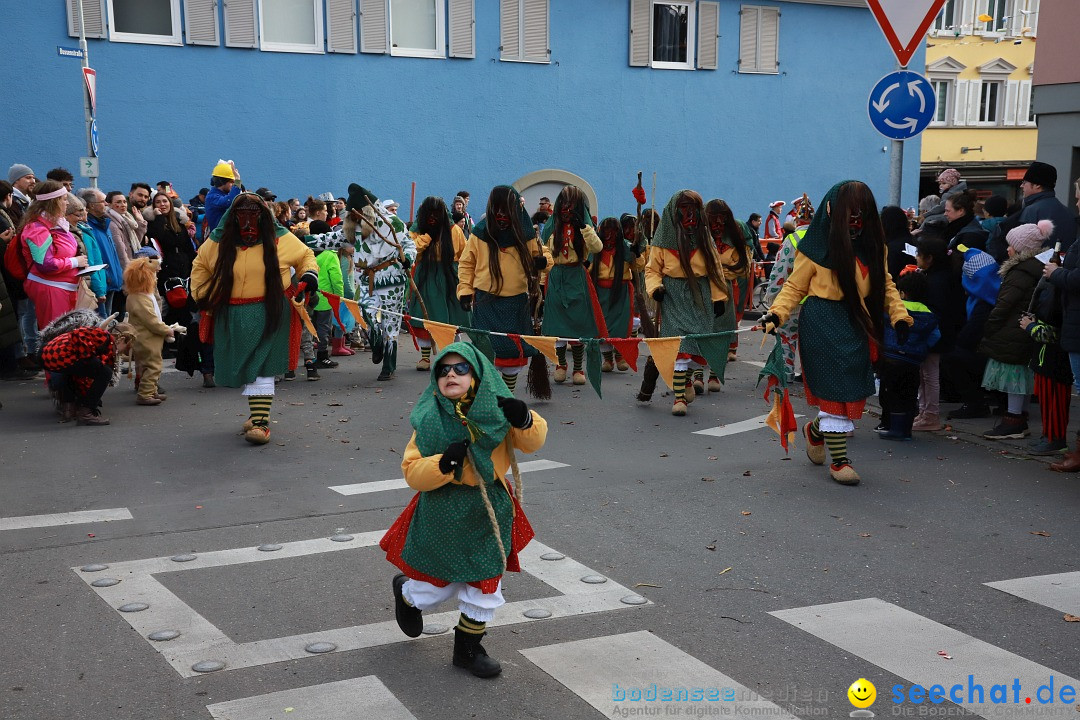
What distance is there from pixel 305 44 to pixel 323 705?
59.4ft

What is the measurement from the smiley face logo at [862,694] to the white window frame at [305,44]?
1814cm

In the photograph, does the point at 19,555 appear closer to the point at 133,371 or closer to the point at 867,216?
the point at 867,216

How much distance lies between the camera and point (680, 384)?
9.91 m

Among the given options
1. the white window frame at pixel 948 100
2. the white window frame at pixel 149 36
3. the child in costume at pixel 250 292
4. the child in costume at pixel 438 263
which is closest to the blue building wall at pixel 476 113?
the white window frame at pixel 149 36

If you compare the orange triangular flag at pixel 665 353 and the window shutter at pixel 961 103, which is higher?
the window shutter at pixel 961 103

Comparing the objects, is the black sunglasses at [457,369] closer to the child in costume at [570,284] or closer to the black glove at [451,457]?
the black glove at [451,457]

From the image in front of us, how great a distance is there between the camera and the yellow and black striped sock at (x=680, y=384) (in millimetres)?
9859

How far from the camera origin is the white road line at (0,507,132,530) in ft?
20.9

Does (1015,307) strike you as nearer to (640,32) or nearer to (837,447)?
(837,447)

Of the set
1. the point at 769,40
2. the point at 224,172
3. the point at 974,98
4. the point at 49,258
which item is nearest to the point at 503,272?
the point at 224,172

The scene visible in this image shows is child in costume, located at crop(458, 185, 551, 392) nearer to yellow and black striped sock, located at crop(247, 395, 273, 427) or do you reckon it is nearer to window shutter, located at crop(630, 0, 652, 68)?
yellow and black striped sock, located at crop(247, 395, 273, 427)

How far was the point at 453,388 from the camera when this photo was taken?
4207mm

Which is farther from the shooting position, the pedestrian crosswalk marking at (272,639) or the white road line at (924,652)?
the pedestrian crosswalk marking at (272,639)

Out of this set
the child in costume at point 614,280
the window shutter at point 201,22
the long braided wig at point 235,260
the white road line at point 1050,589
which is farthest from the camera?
the window shutter at point 201,22
